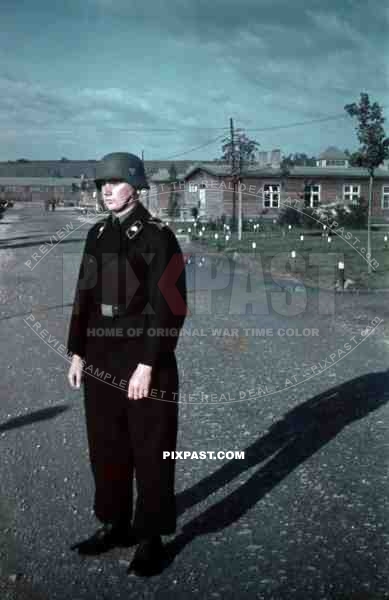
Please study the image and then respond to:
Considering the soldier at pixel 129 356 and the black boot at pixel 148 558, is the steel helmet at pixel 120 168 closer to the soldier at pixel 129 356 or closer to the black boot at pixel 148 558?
the soldier at pixel 129 356

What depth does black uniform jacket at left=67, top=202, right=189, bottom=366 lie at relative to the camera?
3.17 meters

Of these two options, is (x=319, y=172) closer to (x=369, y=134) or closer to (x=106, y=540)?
(x=369, y=134)

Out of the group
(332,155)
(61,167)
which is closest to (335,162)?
(332,155)

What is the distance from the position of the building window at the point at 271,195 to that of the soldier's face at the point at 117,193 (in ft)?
74.6

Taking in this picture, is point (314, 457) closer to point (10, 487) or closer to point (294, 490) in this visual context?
point (294, 490)

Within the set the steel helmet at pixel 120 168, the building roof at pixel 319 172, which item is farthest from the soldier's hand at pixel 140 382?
the building roof at pixel 319 172

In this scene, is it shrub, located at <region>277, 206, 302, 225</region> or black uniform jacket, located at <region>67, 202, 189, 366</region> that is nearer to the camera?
black uniform jacket, located at <region>67, 202, 189, 366</region>

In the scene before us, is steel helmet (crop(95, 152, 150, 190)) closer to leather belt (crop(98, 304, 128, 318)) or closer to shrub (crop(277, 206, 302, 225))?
leather belt (crop(98, 304, 128, 318))

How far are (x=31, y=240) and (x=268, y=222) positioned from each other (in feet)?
31.5

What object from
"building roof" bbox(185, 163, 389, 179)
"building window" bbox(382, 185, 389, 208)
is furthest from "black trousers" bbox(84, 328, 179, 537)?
"building window" bbox(382, 185, 389, 208)

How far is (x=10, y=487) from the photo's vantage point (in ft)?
13.6

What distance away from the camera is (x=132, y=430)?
133 inches

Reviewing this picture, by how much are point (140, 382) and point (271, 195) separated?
24588 millimetres

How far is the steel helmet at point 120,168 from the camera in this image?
3074 millimetres
